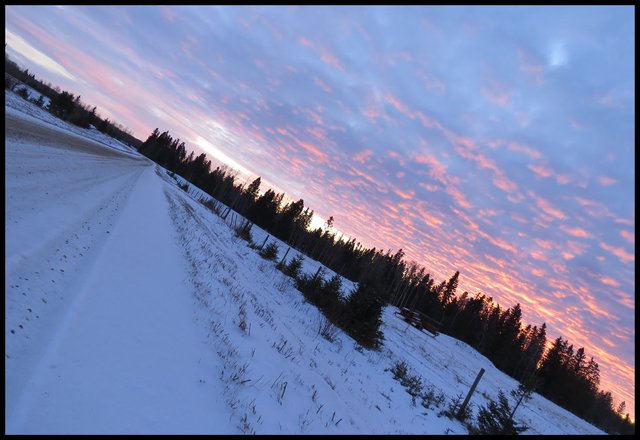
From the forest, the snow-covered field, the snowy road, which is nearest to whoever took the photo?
the snowy road

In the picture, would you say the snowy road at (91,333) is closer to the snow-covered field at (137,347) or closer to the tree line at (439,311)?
the snow-covered field at (137,347)

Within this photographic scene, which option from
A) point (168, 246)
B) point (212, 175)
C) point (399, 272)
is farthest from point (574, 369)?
point (212, 175)

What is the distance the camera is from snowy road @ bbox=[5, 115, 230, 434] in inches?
139

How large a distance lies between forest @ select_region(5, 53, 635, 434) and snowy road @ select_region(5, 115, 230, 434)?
38.3 feet

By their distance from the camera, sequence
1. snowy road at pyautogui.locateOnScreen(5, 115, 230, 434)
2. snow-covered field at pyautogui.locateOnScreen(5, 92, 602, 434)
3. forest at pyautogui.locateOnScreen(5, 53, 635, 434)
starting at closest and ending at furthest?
snowy road at pyautogui.locateOnScreen(5, 115, 230, 434)
snow-covered field at pyautogui.locateOnScreen(5, 92, 602, 434)
forest at pyautogui.locateOnScreen(5, 53, 635, 434)

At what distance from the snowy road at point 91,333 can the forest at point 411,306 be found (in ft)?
38.3

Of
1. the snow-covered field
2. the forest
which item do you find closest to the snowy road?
the snow-covered field

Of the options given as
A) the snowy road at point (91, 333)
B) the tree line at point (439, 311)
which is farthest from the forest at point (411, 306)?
the snowy road at point (91, 333)

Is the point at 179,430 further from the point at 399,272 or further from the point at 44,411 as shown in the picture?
the point at 399,272

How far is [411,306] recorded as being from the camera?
96000mm

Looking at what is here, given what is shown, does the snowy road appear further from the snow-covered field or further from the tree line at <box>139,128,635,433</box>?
the tree line at <box>139,128,635,433</box>

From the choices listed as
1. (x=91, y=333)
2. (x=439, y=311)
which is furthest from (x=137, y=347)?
(x=439, y=311)

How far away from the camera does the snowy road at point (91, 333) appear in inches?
139

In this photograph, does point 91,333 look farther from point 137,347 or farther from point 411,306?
point 411,306
